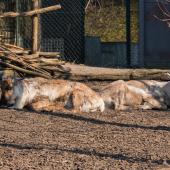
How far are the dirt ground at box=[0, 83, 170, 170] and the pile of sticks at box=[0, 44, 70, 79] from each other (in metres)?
1.79

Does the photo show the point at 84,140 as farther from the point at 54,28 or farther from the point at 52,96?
the point at 54,28

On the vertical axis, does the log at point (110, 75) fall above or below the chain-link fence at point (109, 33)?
below

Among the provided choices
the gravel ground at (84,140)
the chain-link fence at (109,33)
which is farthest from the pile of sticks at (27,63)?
the gravel ground at (84,140)

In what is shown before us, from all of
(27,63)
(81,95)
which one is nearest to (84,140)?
(81,95)

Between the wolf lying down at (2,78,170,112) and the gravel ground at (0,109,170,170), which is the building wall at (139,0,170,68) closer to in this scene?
the wolf lying down at (2,78,170,112)

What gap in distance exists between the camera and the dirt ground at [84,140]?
555 cm

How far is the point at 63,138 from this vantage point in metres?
6.71

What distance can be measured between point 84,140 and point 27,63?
13.6 ft

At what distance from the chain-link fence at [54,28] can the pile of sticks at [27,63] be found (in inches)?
129

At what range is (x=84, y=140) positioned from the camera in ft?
21.6

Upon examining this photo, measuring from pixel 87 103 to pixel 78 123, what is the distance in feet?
3.09

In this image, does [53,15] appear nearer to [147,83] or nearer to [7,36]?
[7,36]

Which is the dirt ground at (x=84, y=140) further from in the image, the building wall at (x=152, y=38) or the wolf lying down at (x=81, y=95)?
the building wall at (x=152, y=38)

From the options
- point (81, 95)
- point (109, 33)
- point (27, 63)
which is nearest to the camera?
point (81, 95)
